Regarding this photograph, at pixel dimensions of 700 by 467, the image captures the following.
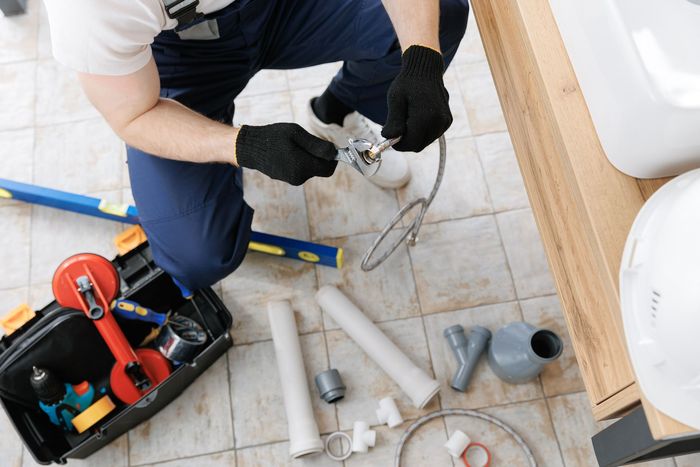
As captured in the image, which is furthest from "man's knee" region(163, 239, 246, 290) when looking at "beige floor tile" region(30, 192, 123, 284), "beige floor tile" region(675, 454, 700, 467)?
"beige floor tile" region(675, 454, 700, 467)

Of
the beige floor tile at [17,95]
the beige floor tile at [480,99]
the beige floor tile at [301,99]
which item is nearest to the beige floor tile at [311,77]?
the beige floor tile at [301,99]

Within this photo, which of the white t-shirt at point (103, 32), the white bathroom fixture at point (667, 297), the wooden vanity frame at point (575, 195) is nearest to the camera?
the white bathroom fixture at point (667, 297)

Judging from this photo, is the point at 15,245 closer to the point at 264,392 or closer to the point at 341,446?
the point at 264,392

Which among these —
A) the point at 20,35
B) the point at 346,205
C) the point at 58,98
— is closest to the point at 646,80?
the point at 346,205

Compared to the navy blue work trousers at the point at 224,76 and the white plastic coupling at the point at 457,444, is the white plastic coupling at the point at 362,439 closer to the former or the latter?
the white plastic coupling at the point at 457,444

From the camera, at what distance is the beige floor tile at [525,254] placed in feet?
5.23

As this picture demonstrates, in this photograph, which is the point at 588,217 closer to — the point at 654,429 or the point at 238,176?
the point at 654,429

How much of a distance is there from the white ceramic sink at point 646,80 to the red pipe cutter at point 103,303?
978 millimetres

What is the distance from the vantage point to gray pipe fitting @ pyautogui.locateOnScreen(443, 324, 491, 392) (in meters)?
1.49

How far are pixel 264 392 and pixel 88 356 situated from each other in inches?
14.6

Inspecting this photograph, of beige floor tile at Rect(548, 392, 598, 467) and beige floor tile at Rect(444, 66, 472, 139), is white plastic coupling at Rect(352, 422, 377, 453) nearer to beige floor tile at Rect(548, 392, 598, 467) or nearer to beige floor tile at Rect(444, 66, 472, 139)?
beige floor tile at Rect(548, 392, 598, 467)

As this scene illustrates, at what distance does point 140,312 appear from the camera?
1.41m

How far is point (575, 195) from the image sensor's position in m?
0.87

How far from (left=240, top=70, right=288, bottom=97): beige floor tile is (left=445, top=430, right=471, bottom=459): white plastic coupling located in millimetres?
962
